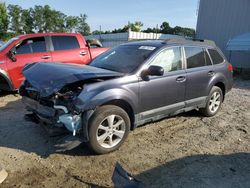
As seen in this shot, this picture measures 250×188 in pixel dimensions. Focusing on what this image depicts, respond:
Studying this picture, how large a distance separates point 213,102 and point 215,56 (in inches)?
42.0

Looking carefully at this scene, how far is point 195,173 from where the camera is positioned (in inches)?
157

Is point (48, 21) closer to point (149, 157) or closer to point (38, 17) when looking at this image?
point (38, 17)

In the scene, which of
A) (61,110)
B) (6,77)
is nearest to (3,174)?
(61,110)

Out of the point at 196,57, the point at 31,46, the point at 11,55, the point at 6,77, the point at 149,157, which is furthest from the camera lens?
the point at 31,46

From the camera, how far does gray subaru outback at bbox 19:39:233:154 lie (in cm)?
415

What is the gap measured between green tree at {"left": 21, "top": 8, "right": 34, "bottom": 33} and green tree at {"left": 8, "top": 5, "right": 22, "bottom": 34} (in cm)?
149

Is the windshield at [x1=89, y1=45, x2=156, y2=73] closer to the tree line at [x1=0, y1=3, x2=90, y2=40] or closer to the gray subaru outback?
the gray subaru outback

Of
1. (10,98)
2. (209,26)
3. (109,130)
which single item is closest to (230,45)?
(209,26)

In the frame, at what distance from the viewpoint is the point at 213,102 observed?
6.62 m

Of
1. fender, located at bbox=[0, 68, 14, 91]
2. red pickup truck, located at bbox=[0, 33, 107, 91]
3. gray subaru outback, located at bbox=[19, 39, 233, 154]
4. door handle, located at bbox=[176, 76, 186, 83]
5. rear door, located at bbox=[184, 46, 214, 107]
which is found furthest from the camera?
red pickup truck, located at bbox=[0, 33, 107, 91]

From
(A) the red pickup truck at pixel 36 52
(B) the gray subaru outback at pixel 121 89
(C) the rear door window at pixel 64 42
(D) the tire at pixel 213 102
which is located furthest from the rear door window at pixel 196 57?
(C) the rear door window at pixel 64 42

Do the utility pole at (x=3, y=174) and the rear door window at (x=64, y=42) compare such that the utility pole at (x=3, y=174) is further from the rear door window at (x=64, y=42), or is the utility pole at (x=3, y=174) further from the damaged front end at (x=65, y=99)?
the rear door window at (x=64, y=42)

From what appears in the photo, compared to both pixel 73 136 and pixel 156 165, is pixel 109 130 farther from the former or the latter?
pixel 156 165

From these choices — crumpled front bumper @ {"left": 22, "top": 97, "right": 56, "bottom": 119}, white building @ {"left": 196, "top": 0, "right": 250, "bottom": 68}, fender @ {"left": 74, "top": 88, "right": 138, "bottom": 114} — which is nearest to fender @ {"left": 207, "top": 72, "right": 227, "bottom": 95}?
fender @ {"left": 74, "top": 88, "right": 138, "bottom": 114}
